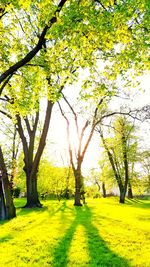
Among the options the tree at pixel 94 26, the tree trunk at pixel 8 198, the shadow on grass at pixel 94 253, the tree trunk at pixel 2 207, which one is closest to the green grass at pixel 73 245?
the shadow on grass at pixel 94 253

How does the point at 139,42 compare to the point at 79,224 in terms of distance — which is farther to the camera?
the point at 79,224

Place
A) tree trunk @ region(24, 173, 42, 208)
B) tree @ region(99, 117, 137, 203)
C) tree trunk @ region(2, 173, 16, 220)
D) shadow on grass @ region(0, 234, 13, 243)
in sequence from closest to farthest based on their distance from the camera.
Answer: shadow on grass @ region(0, 234, 13, 243)
tree trunk @ region(2, 173, 16, 220)
tree trunk @ region(24, 173, 42, 208)
tree @ region(99, 117, 137, 203)

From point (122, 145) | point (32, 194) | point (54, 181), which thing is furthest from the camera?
point (54, 181)

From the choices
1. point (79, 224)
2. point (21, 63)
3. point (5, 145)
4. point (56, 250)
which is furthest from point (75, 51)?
point (5, 145)

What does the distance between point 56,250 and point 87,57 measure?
8.39 meters

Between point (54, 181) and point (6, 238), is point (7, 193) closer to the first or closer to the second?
point (6, 238)

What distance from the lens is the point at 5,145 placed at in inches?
2277

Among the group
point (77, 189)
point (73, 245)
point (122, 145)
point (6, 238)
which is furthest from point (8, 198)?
point (122, 145)

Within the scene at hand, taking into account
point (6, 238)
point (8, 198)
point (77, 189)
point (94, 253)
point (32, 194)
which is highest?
point (77, 189)

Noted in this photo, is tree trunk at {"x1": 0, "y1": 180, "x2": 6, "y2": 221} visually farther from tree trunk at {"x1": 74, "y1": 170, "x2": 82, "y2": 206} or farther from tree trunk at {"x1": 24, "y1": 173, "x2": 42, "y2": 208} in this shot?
tree trunk at {"x1": 74, "y1": 170, "x2": 82, "y2": 206}

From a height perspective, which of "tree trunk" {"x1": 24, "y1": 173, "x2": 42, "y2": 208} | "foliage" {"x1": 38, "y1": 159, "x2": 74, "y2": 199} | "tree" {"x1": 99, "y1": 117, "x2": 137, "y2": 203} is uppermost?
"tree" {"x1": 99, "y1": 117, "x2": 137, "y2": 203}

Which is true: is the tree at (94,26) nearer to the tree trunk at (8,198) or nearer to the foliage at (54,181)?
the tree trunk at (8,198)

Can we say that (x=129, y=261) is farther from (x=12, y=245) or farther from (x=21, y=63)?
(x=21, y=63)

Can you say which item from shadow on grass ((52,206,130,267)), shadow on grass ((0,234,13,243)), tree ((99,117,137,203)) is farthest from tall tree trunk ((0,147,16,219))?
tree ((99,117,137,203))
